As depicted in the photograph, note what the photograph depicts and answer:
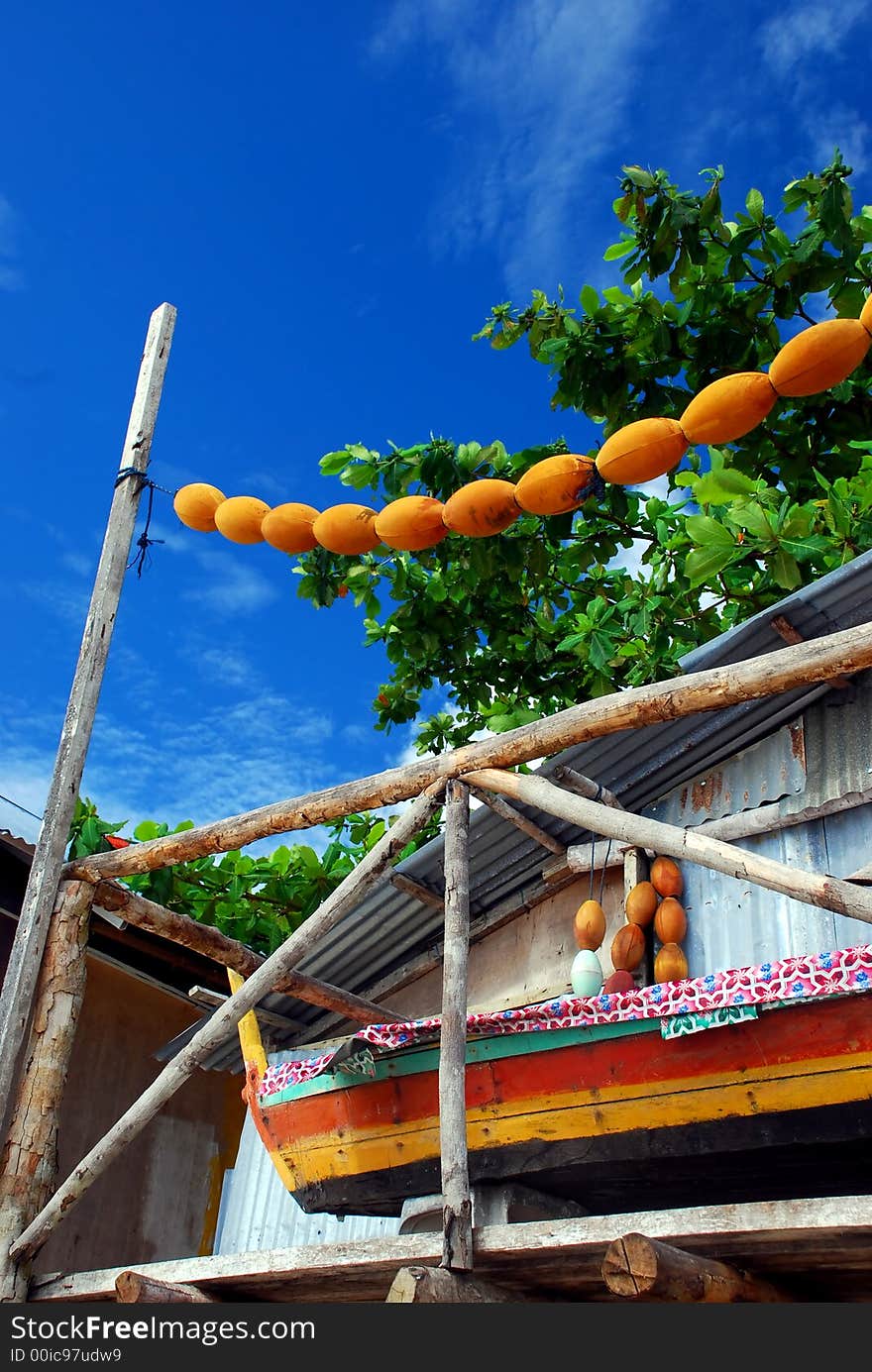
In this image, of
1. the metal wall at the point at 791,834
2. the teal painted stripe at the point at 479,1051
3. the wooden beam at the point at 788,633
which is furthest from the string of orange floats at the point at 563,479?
the teal painted stripe at the point at 479,1051

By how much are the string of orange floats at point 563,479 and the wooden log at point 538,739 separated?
3.04 ft

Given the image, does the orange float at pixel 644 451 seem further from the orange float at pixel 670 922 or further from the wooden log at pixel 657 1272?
the wooden log at pixel 657 1272

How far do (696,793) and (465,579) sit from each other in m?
3.37

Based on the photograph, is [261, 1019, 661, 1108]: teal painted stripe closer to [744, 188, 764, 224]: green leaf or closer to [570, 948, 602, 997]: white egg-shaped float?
[570, 948, 602, 997]: white egg-shaped float

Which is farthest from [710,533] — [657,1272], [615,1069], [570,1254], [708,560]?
[657,1272]

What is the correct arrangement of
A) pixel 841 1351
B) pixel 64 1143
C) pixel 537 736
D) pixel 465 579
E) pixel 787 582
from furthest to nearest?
pixel 465 579 → pixel 64 1143 → pixel 787 582 → pixel 537 736 → pixel 841 1351

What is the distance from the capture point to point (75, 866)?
19.3 feet

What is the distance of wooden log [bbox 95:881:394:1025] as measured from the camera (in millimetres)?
6059

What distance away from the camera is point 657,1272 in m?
3.22

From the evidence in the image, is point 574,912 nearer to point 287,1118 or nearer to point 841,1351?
point 287,1118

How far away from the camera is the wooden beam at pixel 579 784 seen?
602 centimetres

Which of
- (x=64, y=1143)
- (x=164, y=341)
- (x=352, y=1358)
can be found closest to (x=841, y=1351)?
(x=352, y=1358)

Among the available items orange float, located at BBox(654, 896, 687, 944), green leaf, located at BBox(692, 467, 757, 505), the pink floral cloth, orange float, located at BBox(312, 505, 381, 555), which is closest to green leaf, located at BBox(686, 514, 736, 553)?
green leaf, located at BBox(692, 467, 757, 505)

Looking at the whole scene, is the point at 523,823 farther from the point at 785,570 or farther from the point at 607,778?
the point at 785,570
